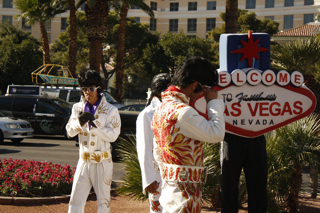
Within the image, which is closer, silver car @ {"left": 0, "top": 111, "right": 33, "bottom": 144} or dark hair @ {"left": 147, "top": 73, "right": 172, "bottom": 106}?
dark hair @ {"left": 147, "top": 73, "right": 172, "bottom": 106}

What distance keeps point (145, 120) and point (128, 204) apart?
9.72 feet

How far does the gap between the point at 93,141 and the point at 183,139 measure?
5.55 ft

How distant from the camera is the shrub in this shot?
6.03 meters

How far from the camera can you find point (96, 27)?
19297 millimetres

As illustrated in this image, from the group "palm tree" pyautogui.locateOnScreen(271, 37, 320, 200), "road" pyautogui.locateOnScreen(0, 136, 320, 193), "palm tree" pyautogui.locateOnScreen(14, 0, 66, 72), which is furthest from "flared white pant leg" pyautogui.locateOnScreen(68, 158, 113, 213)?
"palm tree" pyautogui.locateOnScreen(14, 0, 66, 72)

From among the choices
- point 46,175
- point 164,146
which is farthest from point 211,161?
point 46,175

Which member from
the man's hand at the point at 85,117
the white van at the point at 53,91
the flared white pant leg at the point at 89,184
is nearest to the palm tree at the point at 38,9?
the white van at the point at 53,91

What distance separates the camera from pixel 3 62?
2838cm

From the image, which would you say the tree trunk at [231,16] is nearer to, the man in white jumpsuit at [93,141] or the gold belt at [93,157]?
the man in white jumpsuit at [93,141]

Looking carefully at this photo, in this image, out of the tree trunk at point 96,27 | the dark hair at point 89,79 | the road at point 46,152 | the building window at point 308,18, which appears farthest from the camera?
the building window at point 308,18

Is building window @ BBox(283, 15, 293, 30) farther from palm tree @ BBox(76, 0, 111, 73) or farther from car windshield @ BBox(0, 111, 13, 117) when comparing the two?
car windshield @ BBox(0, 111, 13, 117)

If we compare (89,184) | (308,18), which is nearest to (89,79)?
(89,184)

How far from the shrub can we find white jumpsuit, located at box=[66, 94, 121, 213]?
2520 mm

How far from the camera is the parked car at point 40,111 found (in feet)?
48.4
